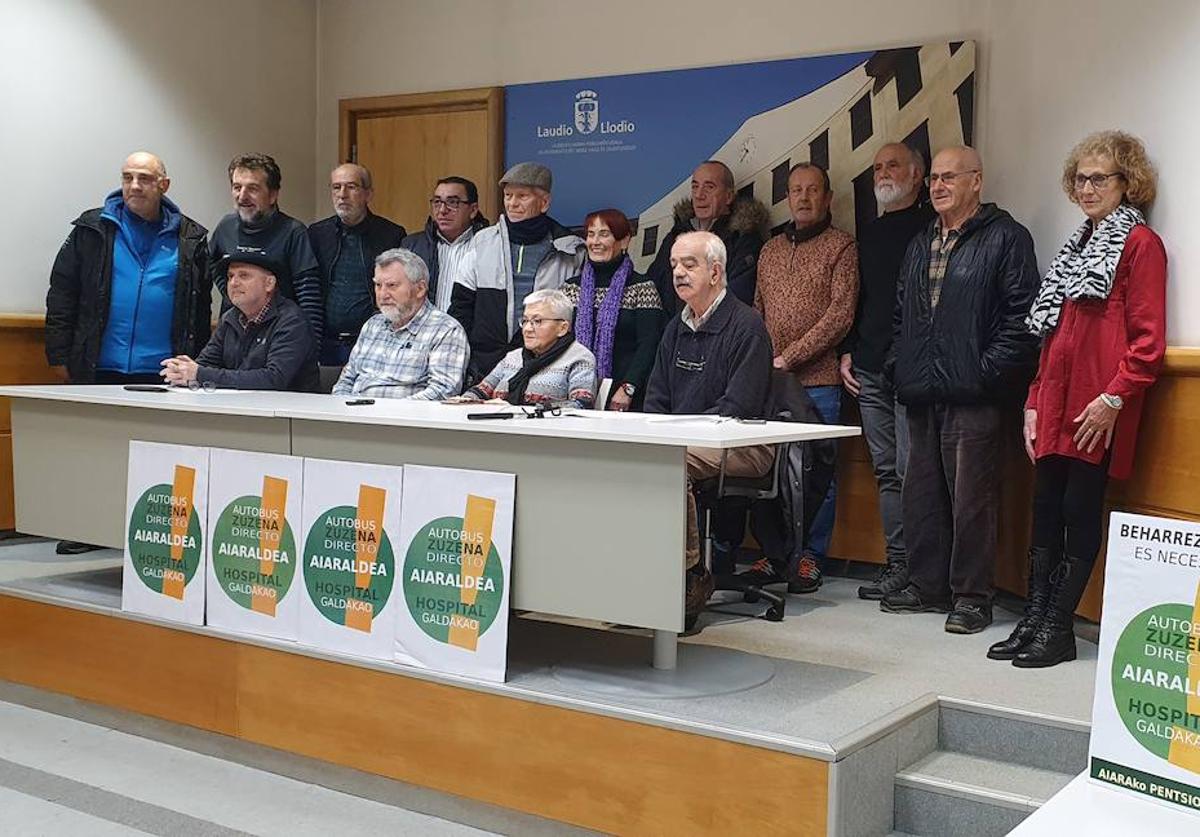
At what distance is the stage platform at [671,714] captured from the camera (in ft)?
9.40

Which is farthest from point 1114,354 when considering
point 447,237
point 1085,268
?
point 447,237

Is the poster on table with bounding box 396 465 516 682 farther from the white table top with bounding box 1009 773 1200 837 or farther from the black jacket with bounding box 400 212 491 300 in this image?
the black jacket with bounding box 400 212 491 300

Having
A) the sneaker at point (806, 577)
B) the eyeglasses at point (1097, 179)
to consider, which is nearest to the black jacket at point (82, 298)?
the sneaker at point (806, 577)

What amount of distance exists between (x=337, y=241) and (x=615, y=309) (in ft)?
4.65

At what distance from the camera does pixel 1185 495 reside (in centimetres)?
354

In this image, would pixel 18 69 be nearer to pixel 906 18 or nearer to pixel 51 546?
pixel 51 546

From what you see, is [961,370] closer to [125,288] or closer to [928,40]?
[928,40]

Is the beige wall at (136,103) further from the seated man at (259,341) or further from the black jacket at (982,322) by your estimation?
the black jacket at (982,322)

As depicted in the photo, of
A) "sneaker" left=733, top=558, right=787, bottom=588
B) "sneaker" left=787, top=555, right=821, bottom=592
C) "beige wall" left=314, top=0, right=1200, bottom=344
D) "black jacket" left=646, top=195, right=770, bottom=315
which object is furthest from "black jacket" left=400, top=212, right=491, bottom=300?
"sneaker" left=787, top=555, right=821, bottom=592

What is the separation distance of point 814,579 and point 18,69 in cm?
390

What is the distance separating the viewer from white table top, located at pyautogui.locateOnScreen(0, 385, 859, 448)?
3064mm

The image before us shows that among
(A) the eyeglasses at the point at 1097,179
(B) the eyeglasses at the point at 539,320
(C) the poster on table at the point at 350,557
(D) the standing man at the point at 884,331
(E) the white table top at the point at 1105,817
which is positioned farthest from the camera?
(D) the standing man at the point at 884,331

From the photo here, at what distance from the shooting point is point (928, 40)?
196 inches

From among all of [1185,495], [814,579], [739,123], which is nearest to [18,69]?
[739,123]
